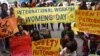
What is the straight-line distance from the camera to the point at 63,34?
2.94m

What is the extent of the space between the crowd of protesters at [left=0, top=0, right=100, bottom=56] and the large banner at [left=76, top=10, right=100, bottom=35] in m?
0.04

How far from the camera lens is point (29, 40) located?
2961 mm

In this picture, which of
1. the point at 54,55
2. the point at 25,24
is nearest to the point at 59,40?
the point at 54,55

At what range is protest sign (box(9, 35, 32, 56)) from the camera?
2.96 meters

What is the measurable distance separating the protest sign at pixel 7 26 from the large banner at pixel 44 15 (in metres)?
0.06

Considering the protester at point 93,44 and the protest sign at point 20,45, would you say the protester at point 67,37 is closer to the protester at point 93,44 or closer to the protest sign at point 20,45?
the protester at point 93,44

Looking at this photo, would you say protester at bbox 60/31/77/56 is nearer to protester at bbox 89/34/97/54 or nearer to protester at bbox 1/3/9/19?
protester at bbox 89/34/97/54

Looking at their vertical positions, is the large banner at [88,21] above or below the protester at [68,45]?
above

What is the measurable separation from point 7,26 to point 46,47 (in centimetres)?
39

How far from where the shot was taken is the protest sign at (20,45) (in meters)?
2.96

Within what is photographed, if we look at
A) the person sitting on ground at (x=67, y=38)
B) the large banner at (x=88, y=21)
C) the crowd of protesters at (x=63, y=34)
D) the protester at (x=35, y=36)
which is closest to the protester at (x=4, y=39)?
the crowd of protesters at (x=63, y=34)

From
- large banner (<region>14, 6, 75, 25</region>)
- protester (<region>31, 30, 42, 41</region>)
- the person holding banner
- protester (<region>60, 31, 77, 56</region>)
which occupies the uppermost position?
large banner (<region>14, 6, 75, 25</region>)

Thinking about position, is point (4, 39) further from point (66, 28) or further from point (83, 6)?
point (83, 6)

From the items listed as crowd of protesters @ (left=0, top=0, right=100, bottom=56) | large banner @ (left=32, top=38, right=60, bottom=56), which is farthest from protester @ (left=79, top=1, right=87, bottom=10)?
large banner @ (left=32, top=38, right=60, bottom=56)
